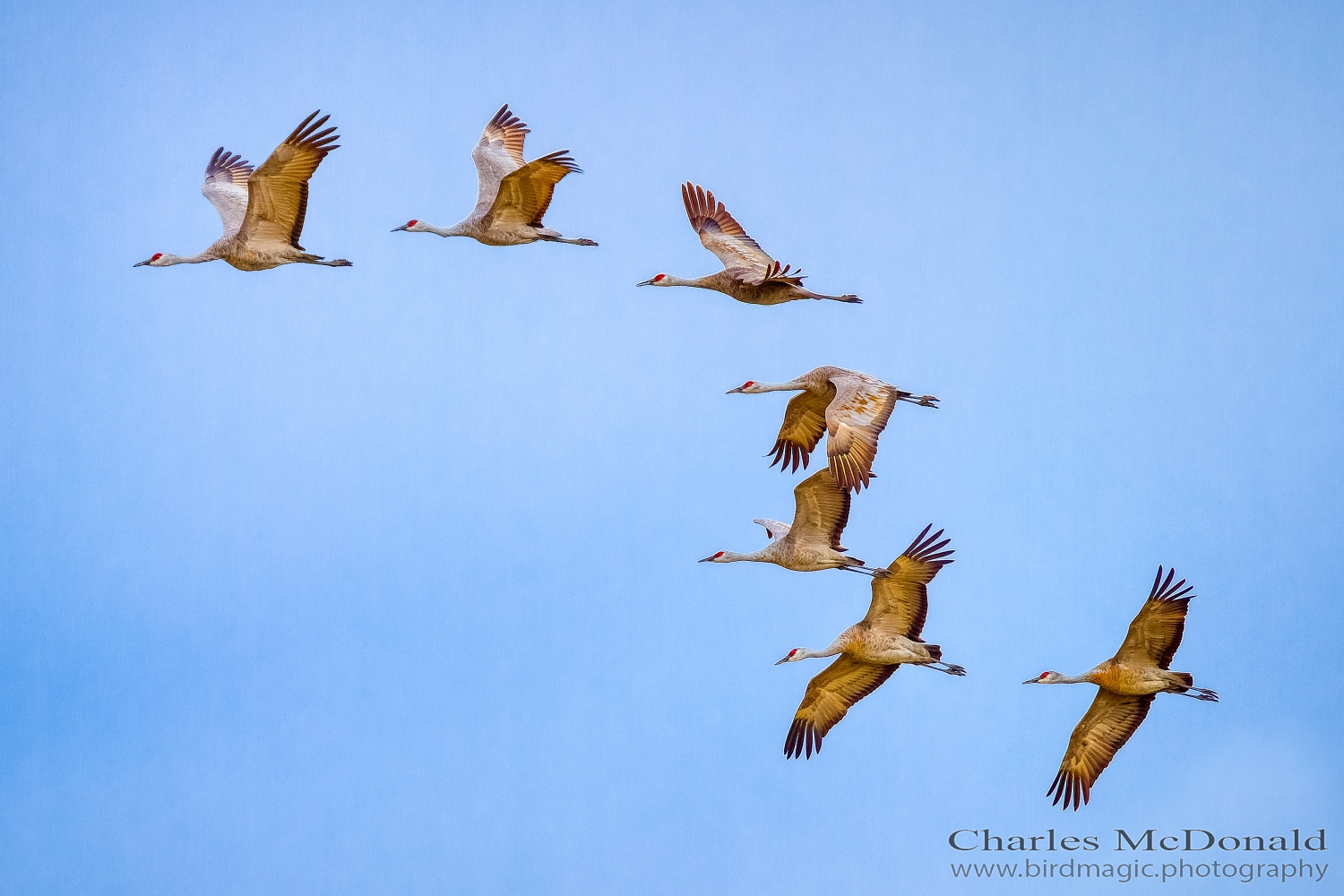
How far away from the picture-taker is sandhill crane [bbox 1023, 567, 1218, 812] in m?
22.7

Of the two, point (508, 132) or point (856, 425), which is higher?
point (508, 132)

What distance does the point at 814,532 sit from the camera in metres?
23.6

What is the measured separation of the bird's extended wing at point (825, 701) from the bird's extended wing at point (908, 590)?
817 millimetres

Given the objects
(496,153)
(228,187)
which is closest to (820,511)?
(496,153)

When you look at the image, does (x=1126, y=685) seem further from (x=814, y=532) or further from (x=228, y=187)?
(x=228, y=187)

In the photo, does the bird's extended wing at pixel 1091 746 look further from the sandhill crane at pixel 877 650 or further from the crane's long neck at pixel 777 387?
the crane's long neck at pixel 777 387

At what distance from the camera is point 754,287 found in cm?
2386

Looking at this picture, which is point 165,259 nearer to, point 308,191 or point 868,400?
point 308,191

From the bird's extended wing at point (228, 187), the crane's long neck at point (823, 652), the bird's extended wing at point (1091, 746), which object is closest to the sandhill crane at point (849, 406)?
the crane's long neck at point (823, 652)

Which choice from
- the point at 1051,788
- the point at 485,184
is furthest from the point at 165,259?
the point at 1051,788

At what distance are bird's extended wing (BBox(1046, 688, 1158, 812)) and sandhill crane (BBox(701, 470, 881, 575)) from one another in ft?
10.8

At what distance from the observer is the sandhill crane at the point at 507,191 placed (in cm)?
2348

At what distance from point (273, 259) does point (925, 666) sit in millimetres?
9173

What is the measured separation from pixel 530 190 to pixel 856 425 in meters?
Answer: 5.15
